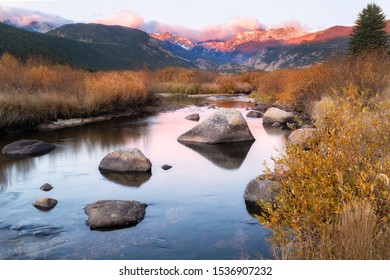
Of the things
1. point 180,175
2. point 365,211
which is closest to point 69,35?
point 180,175

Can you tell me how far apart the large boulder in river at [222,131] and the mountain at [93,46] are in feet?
215

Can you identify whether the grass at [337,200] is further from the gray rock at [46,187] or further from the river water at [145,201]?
the gray rock at [46,187]

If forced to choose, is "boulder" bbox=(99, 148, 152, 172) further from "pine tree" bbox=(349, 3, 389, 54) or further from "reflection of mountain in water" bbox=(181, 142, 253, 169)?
"pine tree" bbox=(349, 3, 389, 54)

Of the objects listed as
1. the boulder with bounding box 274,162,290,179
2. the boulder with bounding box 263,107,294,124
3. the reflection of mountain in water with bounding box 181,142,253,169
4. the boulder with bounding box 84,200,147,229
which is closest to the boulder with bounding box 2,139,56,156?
the reflection of mountain in water with bounding box 181,142,253,169

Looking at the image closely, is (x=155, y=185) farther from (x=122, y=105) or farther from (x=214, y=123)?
(x=122, y=105)

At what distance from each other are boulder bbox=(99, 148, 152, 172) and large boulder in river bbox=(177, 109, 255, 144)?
5355mm

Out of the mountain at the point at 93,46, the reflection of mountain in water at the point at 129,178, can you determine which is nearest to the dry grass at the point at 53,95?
the reflection of mountain in water at the point at 129,178

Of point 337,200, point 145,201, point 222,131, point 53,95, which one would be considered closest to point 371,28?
point 222,131

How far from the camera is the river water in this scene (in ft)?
23.8

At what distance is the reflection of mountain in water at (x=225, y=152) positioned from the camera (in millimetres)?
14250

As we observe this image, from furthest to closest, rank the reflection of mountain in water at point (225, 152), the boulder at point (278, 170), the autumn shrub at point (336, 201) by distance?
the reflection of mountain in water at point (225, 152) < the boulder at point (278, 170) < the autumn shrub at point (336, 201)

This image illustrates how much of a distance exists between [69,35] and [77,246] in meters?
132

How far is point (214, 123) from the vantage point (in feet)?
59.1

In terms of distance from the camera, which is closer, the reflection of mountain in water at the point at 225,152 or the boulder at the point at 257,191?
the boulder at the point at 257,191
